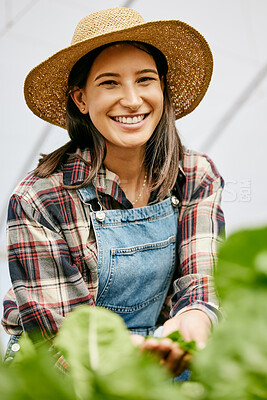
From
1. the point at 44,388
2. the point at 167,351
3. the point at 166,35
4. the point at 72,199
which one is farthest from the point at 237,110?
the point at 44,388

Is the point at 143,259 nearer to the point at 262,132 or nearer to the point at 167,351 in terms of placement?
the point at 167,351

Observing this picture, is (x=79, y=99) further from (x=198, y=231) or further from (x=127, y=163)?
(x=198, y=231)

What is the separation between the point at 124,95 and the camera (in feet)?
3.38

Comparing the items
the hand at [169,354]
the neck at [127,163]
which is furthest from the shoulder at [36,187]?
the hand at [169,354]

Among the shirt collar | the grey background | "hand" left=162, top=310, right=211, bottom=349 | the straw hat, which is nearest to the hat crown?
the straw hat

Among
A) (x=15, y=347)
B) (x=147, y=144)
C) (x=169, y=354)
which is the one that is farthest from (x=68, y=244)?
(x=169, y=354)

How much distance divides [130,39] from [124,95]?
12 centimetres

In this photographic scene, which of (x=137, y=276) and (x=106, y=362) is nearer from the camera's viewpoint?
(x=106, y=362)

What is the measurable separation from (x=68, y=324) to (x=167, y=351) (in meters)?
0.11

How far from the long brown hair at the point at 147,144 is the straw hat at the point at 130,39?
0.02 meters

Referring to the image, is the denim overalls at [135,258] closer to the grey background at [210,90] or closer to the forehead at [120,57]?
the forehead at [120,57]

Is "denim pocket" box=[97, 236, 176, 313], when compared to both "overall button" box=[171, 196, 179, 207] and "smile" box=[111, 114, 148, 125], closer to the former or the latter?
"overall button" box=[171, 196, 179, 207]

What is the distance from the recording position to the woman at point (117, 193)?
981mm

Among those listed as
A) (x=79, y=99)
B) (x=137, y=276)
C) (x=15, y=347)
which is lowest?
(x=15, y=347)
